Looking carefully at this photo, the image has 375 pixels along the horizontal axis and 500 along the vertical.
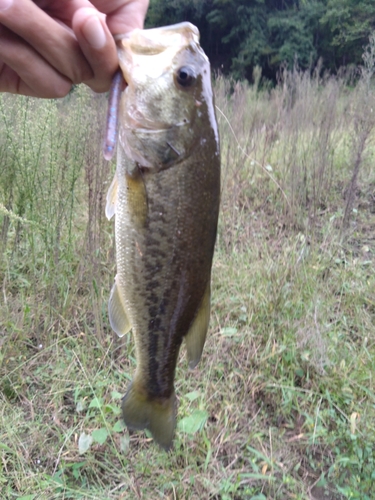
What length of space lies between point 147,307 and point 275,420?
1655 mm

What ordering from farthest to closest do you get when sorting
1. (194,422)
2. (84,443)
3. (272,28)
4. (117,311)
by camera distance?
(272,28), (194,422), (84,443), (117,311)

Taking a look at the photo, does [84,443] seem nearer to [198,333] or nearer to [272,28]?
[198,333]

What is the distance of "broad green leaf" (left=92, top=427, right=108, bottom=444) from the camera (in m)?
2.09

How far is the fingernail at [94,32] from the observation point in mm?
950

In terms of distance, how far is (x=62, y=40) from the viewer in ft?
3.40

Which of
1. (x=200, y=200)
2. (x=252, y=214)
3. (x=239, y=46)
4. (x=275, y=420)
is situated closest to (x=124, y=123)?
(x=200, y=200)

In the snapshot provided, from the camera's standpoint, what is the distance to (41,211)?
2.66 metres

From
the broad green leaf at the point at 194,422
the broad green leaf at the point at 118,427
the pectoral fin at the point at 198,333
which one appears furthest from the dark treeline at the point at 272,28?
the pectoral fin at the point at 198,333

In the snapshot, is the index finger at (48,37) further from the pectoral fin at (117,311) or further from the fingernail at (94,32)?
the pectoral fin at (117,311)

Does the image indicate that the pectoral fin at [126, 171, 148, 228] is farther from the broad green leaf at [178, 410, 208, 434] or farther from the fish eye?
the broad green leaf at [178, 410, 208, 434]

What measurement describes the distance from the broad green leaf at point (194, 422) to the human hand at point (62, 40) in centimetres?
175

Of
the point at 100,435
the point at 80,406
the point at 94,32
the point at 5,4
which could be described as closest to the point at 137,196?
the point at 94,32

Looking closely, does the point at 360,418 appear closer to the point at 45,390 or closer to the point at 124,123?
the point at 45,390

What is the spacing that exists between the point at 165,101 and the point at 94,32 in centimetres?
26
